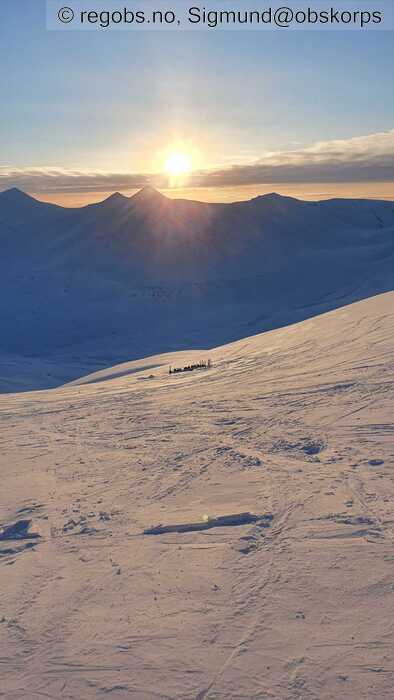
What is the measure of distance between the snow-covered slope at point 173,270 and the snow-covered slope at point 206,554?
28.5m

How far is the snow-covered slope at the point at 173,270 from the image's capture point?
54.3m

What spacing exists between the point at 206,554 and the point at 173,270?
7370 cm

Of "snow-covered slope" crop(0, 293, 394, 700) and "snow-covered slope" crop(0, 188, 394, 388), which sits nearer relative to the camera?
"snow-covered slope" crop(0, 293, 394, 700)

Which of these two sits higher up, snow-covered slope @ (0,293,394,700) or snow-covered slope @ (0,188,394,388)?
snow-covered slope @ (0,188,394,388)

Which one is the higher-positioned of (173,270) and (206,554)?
(173,270)

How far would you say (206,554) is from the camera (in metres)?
6.73

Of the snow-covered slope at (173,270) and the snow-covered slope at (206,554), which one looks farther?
the snow-covered slope at (173,270)

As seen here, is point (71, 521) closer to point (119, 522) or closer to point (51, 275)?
point (119, 522)

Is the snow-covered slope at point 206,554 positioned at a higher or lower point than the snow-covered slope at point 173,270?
lower

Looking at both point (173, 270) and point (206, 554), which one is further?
point (173, 270)

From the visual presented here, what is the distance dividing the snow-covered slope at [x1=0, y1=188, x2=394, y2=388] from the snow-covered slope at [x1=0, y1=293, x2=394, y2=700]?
28522 millimetres

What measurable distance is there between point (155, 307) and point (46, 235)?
47.2 metres

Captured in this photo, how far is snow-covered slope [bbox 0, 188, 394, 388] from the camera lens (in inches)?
2140

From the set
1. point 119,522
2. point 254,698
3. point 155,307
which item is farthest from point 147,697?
point 155,307
